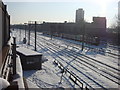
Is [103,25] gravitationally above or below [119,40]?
above

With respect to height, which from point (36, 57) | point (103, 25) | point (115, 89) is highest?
point (103, 25)

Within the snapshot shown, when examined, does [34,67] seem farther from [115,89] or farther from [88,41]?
[88,41]

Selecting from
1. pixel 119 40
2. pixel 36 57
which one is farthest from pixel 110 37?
pixel 36 57

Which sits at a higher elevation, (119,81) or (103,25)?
(103,25)

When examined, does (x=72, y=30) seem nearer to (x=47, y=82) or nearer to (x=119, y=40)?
(x=119, y=40)

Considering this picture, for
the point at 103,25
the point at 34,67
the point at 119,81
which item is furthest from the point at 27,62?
the point at 103,25

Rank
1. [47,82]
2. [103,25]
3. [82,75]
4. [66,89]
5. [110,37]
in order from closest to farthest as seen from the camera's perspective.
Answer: [66,89] → [47,82] → [82,75] → [110,37] → [103,25]

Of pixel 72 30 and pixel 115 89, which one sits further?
pixel 72 30

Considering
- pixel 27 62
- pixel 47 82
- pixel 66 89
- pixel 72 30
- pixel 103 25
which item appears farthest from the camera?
pixel 72 30

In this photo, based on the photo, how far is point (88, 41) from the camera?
144 ft

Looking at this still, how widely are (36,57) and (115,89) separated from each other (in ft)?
28.8

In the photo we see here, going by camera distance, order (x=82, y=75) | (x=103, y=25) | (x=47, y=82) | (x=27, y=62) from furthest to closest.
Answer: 1. (x=103, y=25)
2. (x=27, y=62)
3. (x=82, y=75)
4. (x=47, y=82)

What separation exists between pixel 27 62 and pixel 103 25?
53120 millimetres

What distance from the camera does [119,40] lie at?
41.4 meters
